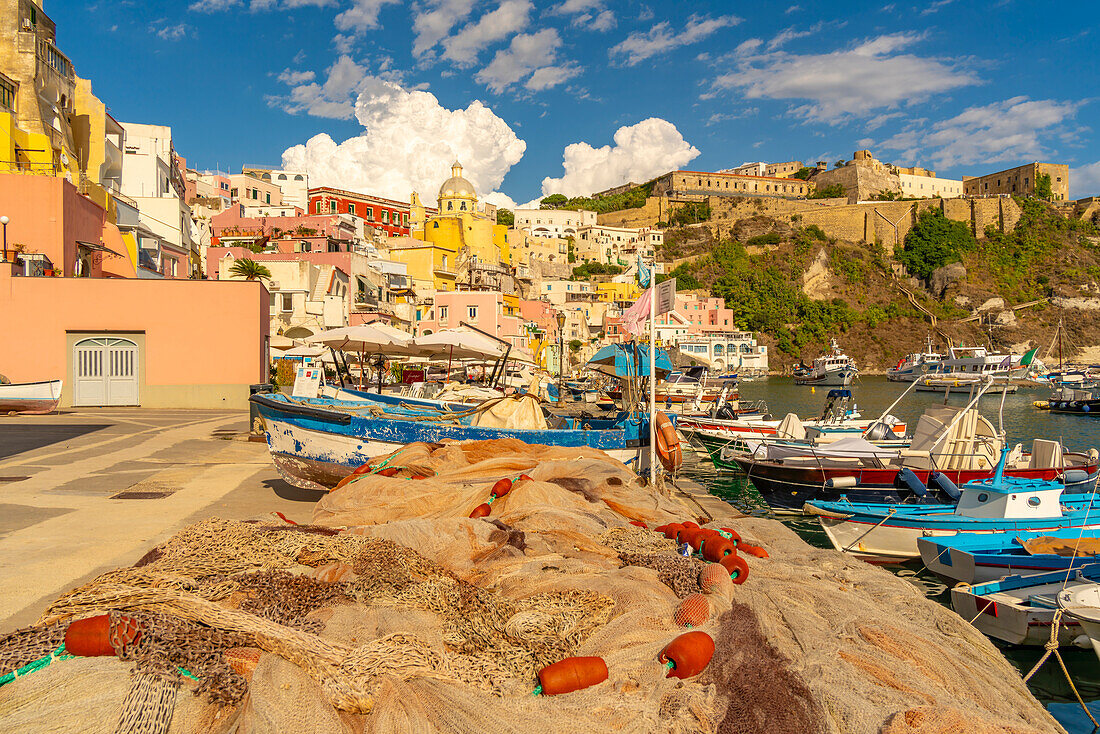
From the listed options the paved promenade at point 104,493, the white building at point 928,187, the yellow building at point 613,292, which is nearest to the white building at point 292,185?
the yellow building at point 613,292

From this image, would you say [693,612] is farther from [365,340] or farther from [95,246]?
[95,246]

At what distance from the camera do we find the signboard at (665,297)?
407 inches

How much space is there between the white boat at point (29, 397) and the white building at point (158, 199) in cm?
1290

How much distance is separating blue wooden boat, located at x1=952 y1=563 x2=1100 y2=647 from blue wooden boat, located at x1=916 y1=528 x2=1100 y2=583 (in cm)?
39

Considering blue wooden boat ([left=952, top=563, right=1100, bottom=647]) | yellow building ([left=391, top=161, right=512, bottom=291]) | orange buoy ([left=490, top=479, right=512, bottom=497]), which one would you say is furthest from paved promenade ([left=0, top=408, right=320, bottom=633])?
yellow building ([left=391, top=161, right=512, bottom=291])

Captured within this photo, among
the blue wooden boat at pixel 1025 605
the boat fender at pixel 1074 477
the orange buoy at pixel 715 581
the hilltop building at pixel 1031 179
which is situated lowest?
the blue wooden boat at pixel 1025 605

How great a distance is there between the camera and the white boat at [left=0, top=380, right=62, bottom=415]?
1902 cm

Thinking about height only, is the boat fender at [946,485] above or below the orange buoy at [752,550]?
below

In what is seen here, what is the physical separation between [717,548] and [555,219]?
110451 millimetres

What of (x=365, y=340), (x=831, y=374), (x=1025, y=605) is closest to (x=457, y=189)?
(x=831, y=374)

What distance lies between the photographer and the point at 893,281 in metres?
101

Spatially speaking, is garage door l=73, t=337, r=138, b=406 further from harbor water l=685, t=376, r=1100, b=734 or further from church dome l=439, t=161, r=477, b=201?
church dome l=439, t=161, r=477, b=201

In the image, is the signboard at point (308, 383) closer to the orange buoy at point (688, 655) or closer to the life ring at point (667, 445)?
the life ring at point (667, 445)

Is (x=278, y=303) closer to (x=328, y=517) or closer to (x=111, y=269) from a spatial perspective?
(x=111, y=269)
